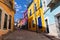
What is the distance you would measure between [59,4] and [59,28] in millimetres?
2018

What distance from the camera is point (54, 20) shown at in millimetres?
9398

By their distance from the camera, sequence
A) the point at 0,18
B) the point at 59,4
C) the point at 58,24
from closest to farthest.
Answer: the point at 59,4 → the point at 58,24 → the point at 0,18

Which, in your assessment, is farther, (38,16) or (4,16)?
(38,16)

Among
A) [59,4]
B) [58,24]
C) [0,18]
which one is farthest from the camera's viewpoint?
[0,18]

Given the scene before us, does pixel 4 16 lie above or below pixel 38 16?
below

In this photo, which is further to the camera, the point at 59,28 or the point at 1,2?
the point at 1,2

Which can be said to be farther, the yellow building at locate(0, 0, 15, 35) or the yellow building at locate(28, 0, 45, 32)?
the yellow building at locate(28, 0, 45, 32)

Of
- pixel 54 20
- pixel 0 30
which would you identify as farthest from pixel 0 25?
pixel 54 20

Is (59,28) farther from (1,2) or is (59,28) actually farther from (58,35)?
(1,2)

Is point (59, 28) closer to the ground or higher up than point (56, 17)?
closer to the ground

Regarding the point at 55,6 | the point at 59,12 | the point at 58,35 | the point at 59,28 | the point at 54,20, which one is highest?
the point at 55,6

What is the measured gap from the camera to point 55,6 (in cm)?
932

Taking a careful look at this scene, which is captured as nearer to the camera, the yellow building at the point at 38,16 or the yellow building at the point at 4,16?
the yellow building at the point at 4,16

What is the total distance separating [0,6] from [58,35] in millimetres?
5743
